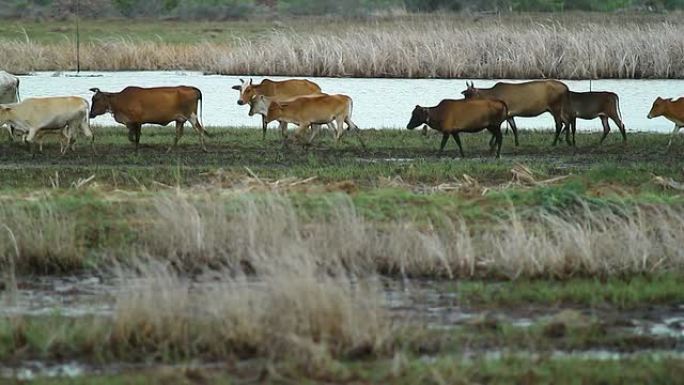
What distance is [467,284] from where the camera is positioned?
12.6 meters

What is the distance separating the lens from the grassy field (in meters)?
10.1

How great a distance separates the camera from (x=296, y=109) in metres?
22.1

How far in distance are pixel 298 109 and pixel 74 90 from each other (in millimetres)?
12494

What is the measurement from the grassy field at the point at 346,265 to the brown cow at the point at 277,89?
13.8 ft

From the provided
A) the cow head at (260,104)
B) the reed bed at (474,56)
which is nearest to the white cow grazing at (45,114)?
the cow head at (260,104)

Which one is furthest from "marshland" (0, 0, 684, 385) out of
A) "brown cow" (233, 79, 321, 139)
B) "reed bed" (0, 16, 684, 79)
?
"reed bed" (0, 16, 684, 79)

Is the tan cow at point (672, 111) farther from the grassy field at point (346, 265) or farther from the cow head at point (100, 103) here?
the cow head at point (100, 103)

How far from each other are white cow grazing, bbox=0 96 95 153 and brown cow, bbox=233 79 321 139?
156 inches

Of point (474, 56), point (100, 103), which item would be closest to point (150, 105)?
point (100, 103)

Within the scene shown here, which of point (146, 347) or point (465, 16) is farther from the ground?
point (146, 347)

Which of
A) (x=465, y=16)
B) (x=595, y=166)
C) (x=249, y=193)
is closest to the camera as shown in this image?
(x=249, y=193)

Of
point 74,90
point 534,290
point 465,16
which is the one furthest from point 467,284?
point 465,16

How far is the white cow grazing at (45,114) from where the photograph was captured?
20.7 metres

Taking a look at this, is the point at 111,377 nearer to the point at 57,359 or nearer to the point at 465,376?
the point at 57,359
